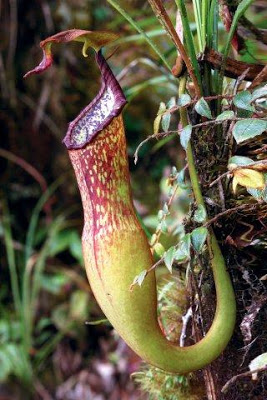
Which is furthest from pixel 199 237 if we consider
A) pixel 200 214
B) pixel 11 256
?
pixel 11 256

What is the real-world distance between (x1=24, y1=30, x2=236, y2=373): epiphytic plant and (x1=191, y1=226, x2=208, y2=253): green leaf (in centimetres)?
4

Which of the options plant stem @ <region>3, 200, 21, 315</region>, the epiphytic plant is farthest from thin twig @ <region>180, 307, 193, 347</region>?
plant stem @ <region>3, 200, 21, 315</region>

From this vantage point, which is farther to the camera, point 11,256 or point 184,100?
point 11,256

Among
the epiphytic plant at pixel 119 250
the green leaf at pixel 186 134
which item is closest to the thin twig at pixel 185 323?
the epiphytic plant at pixel 119 250

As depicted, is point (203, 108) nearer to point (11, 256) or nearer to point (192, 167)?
point (192, 167)

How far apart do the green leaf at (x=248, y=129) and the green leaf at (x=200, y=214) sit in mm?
96

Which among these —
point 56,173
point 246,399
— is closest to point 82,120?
point 246,399

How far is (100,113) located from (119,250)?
0.58 feet

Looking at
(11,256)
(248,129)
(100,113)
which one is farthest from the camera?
(11,256)

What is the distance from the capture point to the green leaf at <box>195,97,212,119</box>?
62cm

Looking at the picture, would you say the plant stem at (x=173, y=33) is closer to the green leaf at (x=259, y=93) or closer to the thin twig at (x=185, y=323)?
the green leaf at (x=259, y=93)

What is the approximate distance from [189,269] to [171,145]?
1652 millimetres

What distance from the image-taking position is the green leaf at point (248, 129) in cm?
57

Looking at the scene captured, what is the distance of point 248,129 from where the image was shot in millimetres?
580
